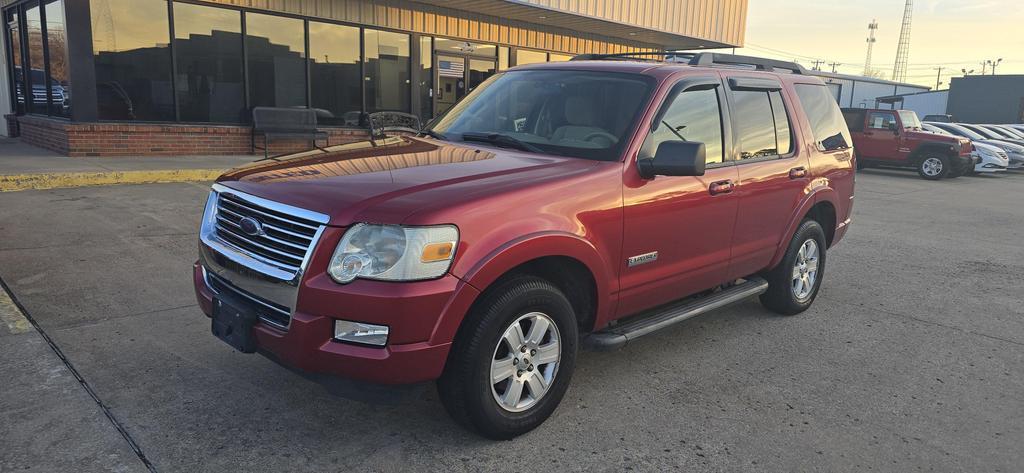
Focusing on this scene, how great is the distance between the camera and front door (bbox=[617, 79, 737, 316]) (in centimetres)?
375

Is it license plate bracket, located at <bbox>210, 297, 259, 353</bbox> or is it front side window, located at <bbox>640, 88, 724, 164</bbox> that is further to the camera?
front side window, located at <bbox>640, 88, 724, 164</bbox>

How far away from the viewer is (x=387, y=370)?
280cm

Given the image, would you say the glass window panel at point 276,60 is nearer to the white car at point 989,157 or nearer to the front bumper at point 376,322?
the front bumper at point 376,322

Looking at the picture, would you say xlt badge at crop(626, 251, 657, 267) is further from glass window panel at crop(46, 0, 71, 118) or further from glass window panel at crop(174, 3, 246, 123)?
glass window panel at crop(46, 0, 71, 118)

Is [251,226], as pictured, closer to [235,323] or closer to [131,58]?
[235,323]

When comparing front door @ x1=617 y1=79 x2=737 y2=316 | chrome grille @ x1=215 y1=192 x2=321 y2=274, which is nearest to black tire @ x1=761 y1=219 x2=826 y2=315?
front door @ x1=617 y1=79 x2=737 y2=316

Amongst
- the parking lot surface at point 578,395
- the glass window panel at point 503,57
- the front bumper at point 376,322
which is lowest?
the parking lot surface at point 578,395

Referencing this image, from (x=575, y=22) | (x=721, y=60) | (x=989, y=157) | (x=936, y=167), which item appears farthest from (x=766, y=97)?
(x=989, y=157)

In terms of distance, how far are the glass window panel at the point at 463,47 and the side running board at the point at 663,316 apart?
42.0 feet

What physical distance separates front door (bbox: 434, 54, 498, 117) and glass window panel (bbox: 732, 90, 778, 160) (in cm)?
1222

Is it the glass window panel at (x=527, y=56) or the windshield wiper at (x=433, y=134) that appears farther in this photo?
the glass window panel at (x=527, y=56)

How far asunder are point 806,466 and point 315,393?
2.44 metres

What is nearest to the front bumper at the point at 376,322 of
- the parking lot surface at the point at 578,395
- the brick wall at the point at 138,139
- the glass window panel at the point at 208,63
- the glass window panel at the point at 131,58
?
the parking lot surface at the point at 578,395

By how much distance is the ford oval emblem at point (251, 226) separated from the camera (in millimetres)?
3098
